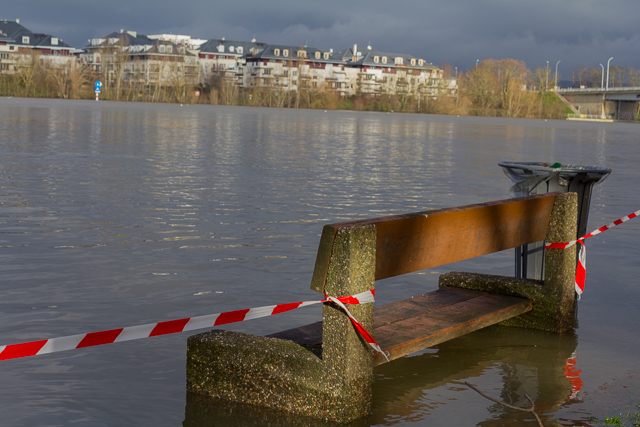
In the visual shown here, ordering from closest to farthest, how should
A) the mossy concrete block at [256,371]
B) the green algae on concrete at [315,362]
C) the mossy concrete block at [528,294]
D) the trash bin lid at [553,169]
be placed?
the green algae on concrete at [315,362] < the mossy concrete block at [256,371] < the mossy concrete block at [528,294] < the trash bin lid at [553,169]

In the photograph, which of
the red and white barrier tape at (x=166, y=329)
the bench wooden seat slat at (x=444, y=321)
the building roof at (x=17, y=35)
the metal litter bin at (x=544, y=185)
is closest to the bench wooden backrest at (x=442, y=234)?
the red and white barrier tape at (x=166, y=329)

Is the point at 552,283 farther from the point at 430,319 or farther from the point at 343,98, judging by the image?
the point at 343,98

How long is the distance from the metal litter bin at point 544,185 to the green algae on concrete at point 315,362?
313 cm

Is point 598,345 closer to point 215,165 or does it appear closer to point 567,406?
point 567,406

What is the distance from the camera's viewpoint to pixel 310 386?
4762mm

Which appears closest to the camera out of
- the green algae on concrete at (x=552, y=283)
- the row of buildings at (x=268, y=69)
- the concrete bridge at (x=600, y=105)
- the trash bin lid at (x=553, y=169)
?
the green algae on concrete at (x=552, y=283)

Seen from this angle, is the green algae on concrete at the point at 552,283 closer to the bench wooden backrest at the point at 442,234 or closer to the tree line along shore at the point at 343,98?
the bench wooden backrest at the point at 442,234

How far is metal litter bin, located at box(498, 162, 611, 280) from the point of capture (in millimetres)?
7324

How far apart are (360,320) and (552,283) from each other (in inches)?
106

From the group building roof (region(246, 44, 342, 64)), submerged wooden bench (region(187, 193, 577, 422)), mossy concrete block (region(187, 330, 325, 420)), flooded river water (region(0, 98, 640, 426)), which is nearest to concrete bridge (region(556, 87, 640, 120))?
building roof (region(246, 44, 342, 64))

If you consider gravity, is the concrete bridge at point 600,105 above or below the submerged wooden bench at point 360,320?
above

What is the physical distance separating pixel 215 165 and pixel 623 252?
12753 mm

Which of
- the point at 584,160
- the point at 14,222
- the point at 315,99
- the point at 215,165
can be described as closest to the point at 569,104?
the point at 315,99

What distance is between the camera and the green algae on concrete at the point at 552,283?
6570 millimetres
